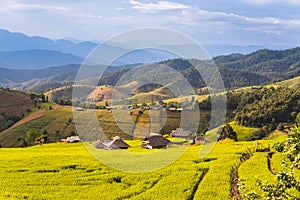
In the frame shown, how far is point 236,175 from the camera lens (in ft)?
107

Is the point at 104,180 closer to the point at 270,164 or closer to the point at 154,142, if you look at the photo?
the point at 270,164

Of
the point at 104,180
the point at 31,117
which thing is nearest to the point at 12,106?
the point at 31,117

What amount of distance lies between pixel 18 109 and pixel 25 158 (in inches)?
5376

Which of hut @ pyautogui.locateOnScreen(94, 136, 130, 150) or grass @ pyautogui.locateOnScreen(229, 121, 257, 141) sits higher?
hut @ pyautogui.locateOnScreen(94, 136, 130, 150)

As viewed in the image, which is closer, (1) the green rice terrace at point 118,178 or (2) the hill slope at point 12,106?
(1) the green rice terrace at point 118,178

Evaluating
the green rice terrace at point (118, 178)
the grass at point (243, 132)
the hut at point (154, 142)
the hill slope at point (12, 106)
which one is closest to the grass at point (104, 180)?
the green rice terrace at point (118, 178)

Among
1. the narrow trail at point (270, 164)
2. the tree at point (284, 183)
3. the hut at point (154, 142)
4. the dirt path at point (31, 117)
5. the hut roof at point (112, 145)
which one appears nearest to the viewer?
the tree at point (284, 183)

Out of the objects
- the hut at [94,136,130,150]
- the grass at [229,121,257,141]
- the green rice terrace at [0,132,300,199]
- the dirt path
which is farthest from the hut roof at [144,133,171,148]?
the dirt path

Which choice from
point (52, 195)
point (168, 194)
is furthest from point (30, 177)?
point (168, 194)

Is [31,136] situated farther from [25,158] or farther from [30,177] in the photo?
[30,177]

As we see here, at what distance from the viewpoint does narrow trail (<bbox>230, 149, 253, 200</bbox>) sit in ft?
89.4

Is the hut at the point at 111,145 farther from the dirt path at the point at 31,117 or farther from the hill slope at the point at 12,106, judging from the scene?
the hill slope at the point at 12,106

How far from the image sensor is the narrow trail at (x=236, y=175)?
89.4ft

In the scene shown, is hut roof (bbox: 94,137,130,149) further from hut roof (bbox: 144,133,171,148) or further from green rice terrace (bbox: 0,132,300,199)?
green rice terrace (bbox: 0,132,300,199)
